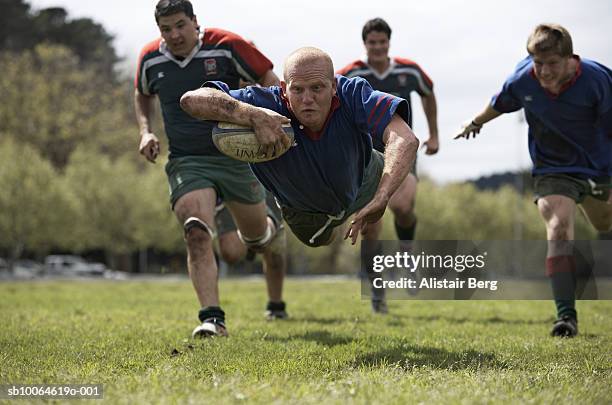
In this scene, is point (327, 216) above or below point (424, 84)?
below

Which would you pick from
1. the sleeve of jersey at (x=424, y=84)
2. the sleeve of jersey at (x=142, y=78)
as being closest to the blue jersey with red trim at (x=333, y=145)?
the sleeve of jersey at (x=142, y=78)

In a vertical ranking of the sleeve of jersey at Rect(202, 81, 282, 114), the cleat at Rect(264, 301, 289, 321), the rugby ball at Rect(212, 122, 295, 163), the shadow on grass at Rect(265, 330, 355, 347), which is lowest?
the cleat at Rect(264, 301, 289, 321)

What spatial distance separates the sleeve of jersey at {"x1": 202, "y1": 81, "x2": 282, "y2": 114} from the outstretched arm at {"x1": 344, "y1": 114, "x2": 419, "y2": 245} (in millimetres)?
958

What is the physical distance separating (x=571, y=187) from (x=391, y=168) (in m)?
3.34

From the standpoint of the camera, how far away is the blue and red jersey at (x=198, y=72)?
279 inches

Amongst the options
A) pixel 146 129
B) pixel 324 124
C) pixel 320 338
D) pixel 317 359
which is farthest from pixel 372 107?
pixel 146 129

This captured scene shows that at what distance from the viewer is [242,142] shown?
500cm

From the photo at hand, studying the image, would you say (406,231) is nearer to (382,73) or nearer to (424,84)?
(424,84)

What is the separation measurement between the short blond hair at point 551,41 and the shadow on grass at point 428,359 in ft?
9.72

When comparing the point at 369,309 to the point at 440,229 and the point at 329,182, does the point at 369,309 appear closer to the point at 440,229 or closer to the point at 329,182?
the point at 329,182

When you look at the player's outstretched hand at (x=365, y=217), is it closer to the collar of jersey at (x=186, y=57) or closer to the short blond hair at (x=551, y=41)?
the short blond hair at (x=551, y=41)

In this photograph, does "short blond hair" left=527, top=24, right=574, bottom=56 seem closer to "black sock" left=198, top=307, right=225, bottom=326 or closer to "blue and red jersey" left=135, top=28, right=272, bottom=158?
"blue and red jersey" left=135, top=28, right=272, bottom=158

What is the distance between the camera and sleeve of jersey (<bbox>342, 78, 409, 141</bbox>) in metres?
4.83

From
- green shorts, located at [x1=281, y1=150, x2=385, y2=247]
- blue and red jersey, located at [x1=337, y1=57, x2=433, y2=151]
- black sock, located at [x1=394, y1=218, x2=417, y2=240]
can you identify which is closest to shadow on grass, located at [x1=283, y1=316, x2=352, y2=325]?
green shorts, located at [x1=281, y1=150, x2=385, y2=247]
